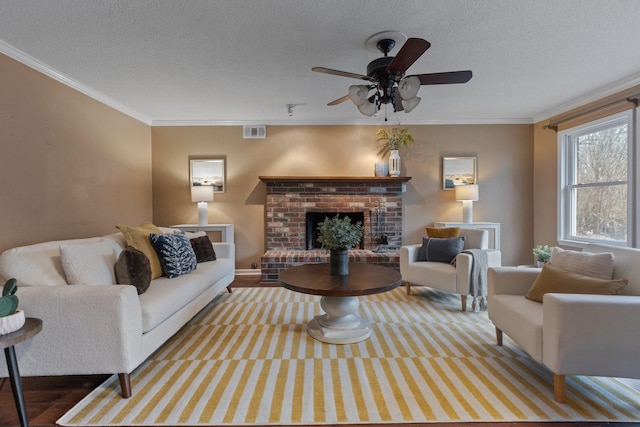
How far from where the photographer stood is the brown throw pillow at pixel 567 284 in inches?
69.7

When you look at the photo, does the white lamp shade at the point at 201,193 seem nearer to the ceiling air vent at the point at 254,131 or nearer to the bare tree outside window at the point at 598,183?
the ceiling air vent at the point at 254,131

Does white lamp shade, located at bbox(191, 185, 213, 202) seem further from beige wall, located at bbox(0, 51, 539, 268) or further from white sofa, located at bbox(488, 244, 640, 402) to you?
white sofa, located at bbox(488, 244, 640, 402)

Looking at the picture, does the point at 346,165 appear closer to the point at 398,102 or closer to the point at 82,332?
the point at 398,102

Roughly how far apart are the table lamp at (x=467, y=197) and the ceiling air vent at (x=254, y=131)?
123 inches

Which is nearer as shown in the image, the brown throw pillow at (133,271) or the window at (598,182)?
the brown throw pillow at (133,271)

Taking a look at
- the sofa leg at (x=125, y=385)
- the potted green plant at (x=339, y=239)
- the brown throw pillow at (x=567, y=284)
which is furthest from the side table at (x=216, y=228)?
the brown throw pillow at (x=567, y=284)

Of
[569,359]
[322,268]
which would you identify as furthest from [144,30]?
[569,359]

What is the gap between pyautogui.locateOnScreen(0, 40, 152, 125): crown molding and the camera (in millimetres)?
2505

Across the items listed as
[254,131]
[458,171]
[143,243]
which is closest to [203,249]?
[143,243]

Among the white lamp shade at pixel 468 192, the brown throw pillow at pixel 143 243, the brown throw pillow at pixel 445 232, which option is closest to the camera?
the brown throw pillow at pixel 143 243

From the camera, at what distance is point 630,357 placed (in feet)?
5.10

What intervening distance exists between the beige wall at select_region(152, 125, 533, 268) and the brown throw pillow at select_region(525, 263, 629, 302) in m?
2.77

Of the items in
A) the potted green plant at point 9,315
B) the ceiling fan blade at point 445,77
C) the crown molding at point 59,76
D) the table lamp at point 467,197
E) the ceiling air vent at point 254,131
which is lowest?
the potted green plant at point 9,315

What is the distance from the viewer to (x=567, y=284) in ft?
6.21
